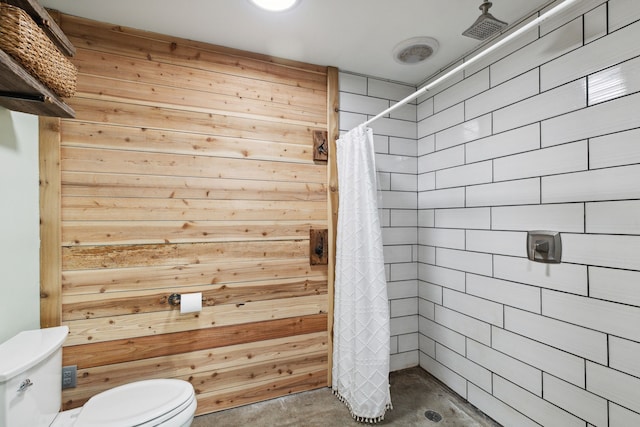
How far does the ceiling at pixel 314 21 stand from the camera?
60.6 inches

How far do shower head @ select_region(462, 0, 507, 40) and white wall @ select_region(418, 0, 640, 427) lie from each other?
0.29 metres

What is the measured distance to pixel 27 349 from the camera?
1.24 metres

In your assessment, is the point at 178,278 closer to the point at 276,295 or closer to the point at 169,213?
the point at 169,213

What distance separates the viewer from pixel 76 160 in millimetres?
1625

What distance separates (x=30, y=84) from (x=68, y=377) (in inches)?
57.1

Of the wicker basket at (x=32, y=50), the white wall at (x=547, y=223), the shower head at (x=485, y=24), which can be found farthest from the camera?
the shower head at (x=485, y=24)

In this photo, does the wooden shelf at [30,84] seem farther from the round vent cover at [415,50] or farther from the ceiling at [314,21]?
the round vent cover at [415,50]

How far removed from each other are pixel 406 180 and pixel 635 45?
1.36 m

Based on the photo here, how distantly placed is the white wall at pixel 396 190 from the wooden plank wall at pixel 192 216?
1.03 ft

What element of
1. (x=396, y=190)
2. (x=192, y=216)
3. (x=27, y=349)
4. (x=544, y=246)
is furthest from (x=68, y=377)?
(x=544, y=246)

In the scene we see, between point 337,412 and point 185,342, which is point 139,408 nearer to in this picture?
point 185,342

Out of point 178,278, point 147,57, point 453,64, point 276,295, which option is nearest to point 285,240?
point 276,295

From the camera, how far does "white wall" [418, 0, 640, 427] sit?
4.01ft

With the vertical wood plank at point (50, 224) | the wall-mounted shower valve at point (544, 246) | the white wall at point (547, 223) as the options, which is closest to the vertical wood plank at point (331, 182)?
the white wall at point (547, 223)
